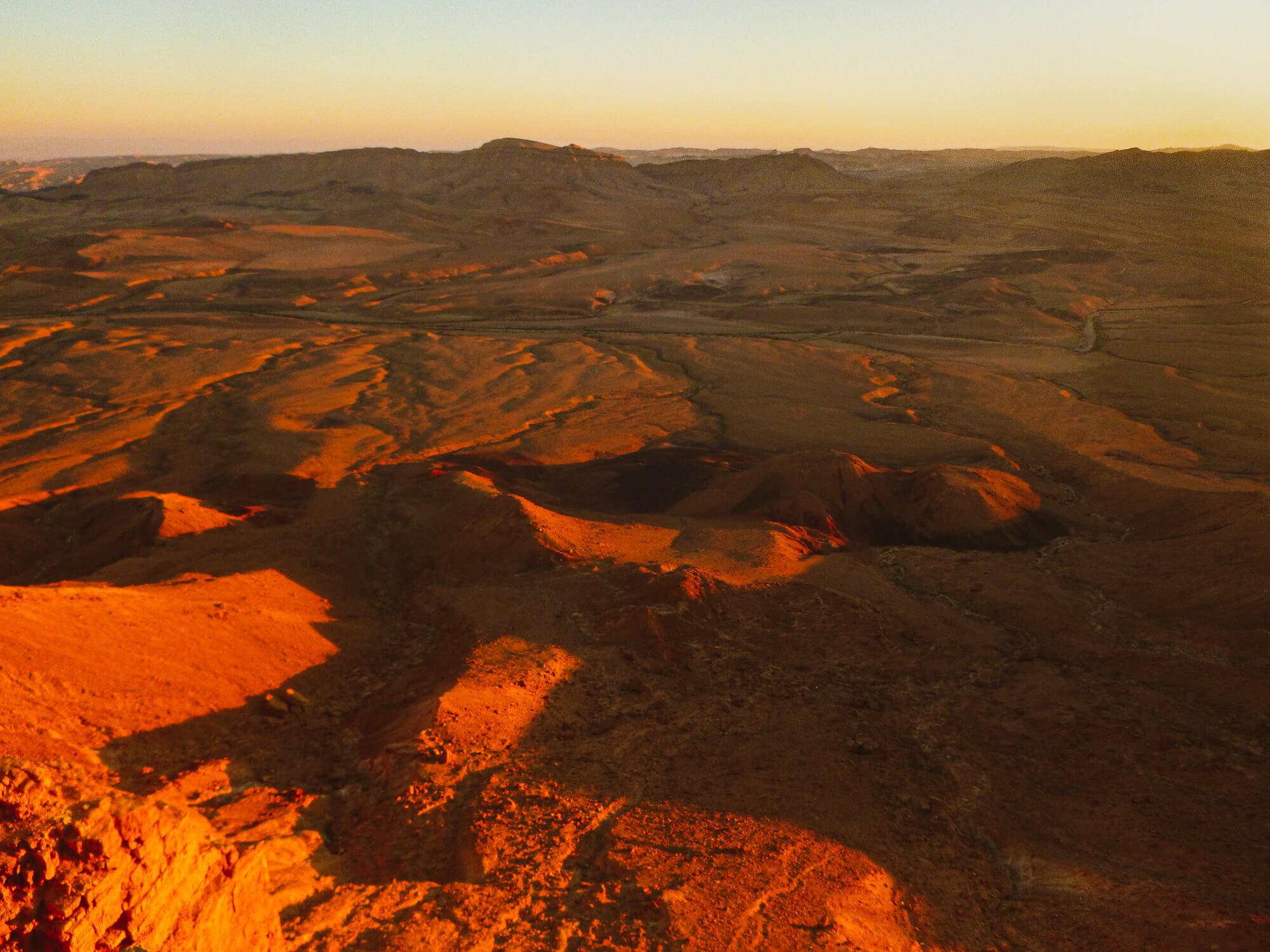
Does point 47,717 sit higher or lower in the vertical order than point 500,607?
higher

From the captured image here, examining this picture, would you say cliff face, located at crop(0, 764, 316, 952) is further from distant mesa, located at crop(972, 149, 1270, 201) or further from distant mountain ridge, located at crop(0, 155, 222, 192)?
distant mountain ridge, located at crop(0, 155, 222, 192)

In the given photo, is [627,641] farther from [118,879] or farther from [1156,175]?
[1156,175]

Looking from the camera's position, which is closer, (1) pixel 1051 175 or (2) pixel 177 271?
(2) pixel 177 271

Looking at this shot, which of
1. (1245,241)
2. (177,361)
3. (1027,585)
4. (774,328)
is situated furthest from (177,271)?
(1245,241)

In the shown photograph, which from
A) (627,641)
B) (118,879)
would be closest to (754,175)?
(627,641)

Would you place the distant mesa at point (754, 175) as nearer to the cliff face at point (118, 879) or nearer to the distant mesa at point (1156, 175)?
the distant mesa at point (1156, 175)

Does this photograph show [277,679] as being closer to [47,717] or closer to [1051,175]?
[47,717]

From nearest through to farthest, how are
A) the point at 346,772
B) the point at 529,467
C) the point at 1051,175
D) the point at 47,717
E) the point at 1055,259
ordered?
the point at 47,717, the point at 346,772, the point at 529,467, the point at 1055,259, the point at 1051,175

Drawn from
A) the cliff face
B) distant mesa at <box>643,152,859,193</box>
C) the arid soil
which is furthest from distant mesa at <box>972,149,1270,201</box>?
the cliff face

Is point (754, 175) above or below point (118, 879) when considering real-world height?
above
